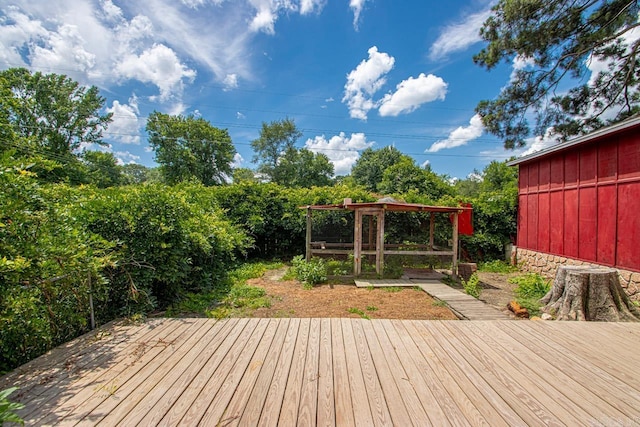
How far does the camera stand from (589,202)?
21.1ft

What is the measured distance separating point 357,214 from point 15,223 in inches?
234

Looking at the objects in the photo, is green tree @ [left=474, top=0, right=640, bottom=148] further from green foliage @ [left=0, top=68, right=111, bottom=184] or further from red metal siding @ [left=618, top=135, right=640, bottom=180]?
green foliage @ [left=0, top=68, right=111, bottom=184]

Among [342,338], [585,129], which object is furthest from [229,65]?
[585,129]

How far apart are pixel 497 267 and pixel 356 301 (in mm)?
6483

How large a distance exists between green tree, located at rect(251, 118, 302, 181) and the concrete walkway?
26548 millimetres

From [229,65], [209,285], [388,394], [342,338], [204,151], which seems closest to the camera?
[388,394]

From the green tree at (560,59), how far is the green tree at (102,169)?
25114 millimetres

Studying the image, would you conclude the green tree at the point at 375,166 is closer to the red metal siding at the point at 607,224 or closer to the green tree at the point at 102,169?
the red metal siding at the point at 607,224

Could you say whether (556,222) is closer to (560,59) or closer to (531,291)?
(531,291)

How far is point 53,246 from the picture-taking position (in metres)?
2.41

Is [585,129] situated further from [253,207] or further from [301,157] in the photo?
[301,157]

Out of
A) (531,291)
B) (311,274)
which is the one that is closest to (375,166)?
(531,291)

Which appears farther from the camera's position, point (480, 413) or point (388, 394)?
point (388, 394)

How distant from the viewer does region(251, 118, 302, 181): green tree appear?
31.1 metres
